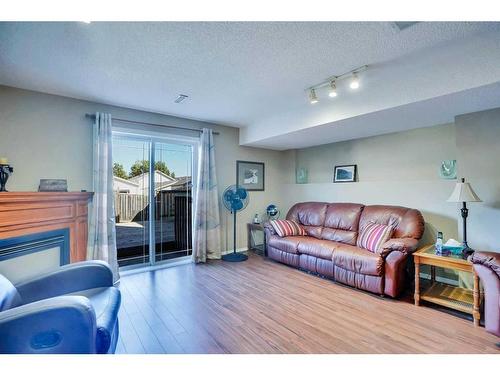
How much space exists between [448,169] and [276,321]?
2.69 meters

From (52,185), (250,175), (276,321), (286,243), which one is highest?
(250,175)

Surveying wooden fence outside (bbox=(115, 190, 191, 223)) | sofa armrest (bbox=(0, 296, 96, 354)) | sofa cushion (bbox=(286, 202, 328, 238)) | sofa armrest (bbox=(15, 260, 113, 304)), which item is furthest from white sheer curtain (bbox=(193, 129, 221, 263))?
sofa armrest (bbox=(0, 296, 96, 354))

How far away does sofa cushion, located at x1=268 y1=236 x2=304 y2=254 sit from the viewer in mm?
3424

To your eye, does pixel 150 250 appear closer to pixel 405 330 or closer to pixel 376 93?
pixel 405 330

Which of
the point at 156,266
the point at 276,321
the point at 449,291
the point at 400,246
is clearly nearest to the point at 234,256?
the point at 156,266

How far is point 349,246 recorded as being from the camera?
10.0 ft

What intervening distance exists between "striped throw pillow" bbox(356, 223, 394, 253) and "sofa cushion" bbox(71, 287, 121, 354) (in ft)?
8.49

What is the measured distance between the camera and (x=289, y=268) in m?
3.50

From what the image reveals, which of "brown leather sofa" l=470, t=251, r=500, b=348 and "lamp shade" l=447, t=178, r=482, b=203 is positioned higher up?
"lamp shade" l=447, t=178, r=482, b=203

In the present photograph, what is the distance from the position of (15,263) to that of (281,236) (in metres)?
2.98

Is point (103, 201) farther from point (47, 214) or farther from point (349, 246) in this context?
point (349, 246)

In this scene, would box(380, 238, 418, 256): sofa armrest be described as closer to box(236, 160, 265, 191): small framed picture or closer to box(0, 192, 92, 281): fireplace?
box(236, 160, 265, 191): small framed picture

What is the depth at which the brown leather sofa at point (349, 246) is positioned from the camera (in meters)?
2.52

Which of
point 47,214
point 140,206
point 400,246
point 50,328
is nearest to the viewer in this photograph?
point 50,328
